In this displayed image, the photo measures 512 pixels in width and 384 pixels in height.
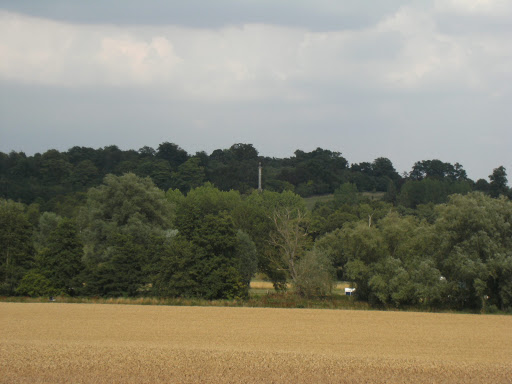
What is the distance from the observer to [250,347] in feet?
101

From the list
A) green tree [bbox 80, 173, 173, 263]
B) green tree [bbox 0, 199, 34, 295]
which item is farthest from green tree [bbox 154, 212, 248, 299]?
green tree [bbox 80, 173, 173, 263]

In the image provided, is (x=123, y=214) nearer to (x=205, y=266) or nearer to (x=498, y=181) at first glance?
(x=205, y=266)

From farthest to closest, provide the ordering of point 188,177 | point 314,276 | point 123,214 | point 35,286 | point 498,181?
point 188,177 → point 498,181 → point 123,214 → point 35,286 → point 314,276

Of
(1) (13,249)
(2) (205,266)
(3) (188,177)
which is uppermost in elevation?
(3) (188,177)

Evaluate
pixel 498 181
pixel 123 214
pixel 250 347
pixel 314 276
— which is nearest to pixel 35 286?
pixel 123 214

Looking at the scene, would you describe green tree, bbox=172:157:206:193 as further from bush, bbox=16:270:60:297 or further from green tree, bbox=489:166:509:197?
bush, bbox=16:270:60:297

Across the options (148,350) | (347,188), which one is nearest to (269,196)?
(347,188)

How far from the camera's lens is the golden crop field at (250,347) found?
24.3 m

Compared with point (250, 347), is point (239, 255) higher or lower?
higher

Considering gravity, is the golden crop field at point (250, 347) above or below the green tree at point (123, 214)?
below

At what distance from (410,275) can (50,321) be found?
2870 centimetres

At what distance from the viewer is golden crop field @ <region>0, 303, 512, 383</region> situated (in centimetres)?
2433

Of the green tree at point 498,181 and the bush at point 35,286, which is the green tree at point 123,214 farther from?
the green tree at point 498,181

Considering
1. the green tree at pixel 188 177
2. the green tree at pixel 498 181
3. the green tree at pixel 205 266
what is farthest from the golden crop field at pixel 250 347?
the green tree at pixel 188 177
